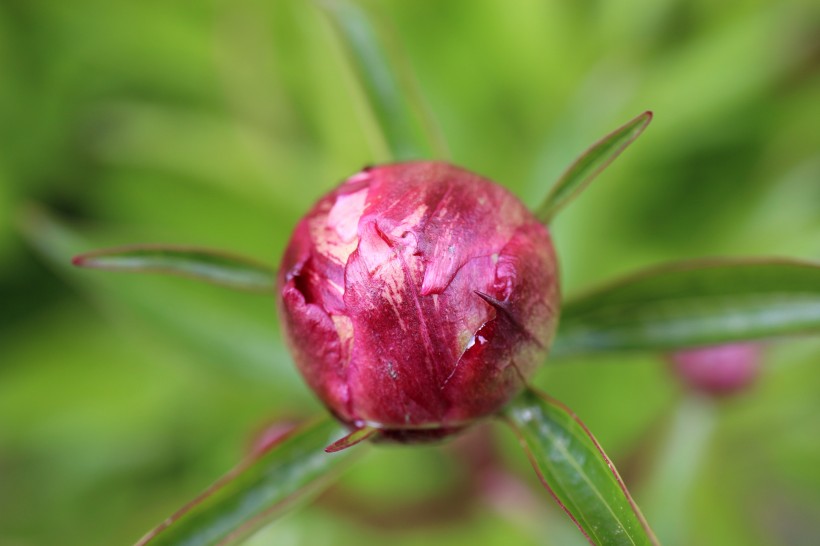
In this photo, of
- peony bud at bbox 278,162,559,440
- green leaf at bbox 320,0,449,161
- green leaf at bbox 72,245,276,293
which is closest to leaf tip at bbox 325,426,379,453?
peony bud at bbox 278,162,559,440

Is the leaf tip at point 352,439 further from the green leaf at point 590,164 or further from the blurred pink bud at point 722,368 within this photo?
the blurred pink bud at point 722,368

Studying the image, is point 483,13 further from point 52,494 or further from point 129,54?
point 52,494

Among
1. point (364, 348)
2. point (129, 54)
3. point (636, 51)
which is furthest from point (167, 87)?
point (364, 348)

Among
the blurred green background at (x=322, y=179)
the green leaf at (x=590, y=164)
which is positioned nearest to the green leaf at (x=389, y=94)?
the green leaf at (x=590, y=164)

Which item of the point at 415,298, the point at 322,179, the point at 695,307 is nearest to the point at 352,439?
the point at 415,298

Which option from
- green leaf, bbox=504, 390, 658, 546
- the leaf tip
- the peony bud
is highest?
the peony bud

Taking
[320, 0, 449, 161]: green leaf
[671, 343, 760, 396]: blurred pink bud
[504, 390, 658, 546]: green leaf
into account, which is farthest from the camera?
[671, 343, 760, 396]: blurred pink bud

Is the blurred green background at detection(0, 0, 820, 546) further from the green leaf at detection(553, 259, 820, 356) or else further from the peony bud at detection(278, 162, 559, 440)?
the peony bud at detection(278, 162, 559, 440)
